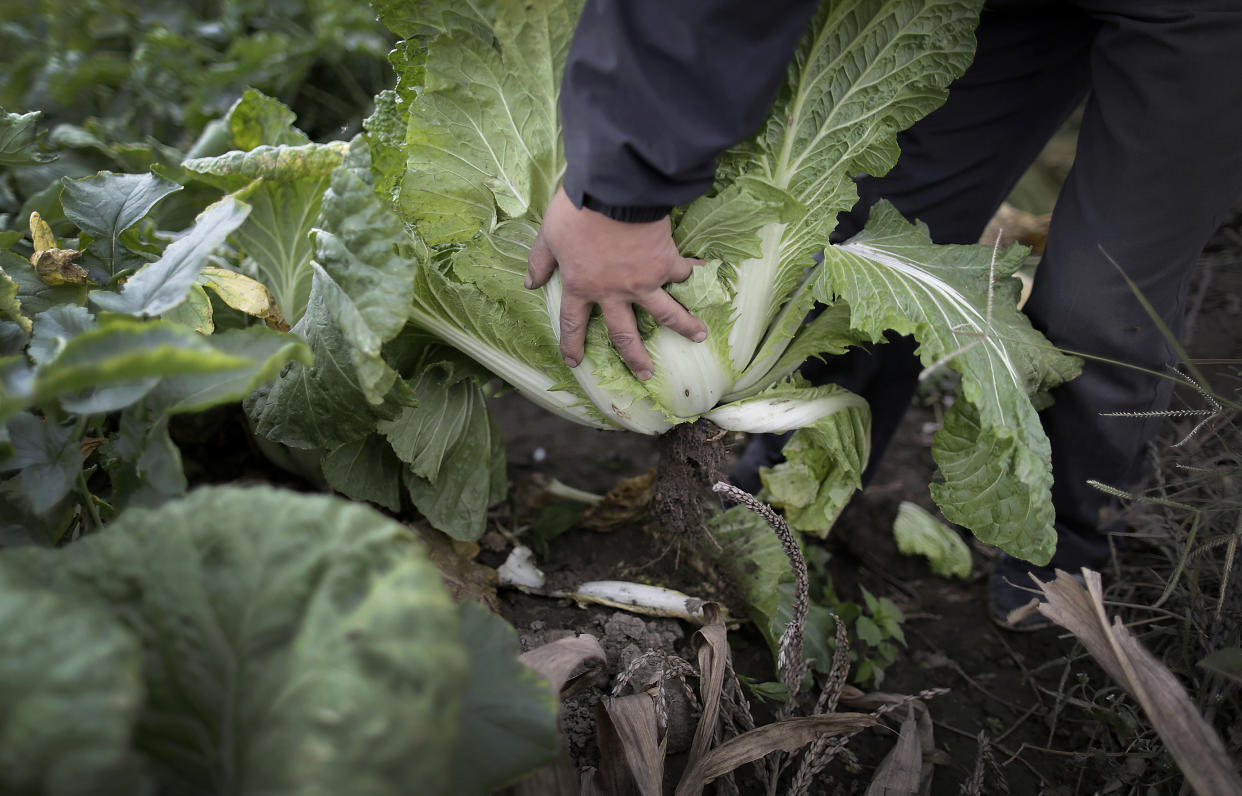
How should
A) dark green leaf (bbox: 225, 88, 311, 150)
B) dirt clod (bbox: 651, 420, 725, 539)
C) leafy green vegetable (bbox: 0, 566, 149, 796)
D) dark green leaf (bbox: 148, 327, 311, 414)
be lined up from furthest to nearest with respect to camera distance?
dark green leaf (bbox: 225, 88, 311, 150), dirt clod (bbox: 651, 420, 725, 539), dark green leaf (bbox: 148, 327, 311, 414), leafy green vegetable (bbox: 0, 566, 149, 796)

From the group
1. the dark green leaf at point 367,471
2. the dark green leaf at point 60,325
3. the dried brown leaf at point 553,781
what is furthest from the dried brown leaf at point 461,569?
the dark green leaf at point 60,325

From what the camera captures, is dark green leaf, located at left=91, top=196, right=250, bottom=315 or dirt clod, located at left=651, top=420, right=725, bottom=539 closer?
dark green leaf, located at left=91, top=196, right=250, bottom=315

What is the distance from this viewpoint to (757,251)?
1908mm

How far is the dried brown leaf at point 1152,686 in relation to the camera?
1479 mm

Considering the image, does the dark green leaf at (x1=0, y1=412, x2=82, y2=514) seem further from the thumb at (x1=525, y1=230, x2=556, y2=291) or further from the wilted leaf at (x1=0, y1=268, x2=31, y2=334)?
the thumb at (x1=525, y1=230, x2=556, y2=291)

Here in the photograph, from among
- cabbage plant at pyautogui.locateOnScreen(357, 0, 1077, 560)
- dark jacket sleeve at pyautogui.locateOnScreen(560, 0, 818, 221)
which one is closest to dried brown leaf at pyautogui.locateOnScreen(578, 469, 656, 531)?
cabbage plant at pyautogui.locateOnScreen(357, 0, 1077, 560)

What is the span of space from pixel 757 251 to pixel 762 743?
117cm

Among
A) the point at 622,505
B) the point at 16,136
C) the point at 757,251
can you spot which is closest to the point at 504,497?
the point at 622,505

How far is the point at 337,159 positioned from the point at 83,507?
1142 millimetres

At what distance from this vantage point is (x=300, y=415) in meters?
1.96

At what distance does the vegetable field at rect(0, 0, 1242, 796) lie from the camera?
1.04 meters

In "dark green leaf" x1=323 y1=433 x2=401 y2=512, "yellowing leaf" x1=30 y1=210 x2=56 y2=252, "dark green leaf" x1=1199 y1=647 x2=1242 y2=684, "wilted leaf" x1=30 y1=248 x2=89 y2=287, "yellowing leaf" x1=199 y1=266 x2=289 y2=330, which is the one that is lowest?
"dark green leaf" x1=323 y1=433 x2=401 y2=512

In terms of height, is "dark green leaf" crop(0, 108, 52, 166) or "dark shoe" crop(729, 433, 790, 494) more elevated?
"dark green leaf" crop(0, 108, 52, 166)

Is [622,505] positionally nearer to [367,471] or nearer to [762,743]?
[367,471]
